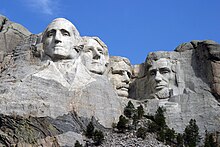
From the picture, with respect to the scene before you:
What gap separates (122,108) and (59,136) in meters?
3.50

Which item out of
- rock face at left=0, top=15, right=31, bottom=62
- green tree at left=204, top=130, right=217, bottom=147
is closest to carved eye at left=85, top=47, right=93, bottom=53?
rock face at left=0, top=15, right=31, bottom=62

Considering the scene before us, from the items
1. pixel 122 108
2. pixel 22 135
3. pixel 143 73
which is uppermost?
pixel 143 73

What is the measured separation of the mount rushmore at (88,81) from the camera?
2708cm

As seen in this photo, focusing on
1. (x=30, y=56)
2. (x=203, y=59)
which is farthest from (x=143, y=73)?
(x=30, y=56)

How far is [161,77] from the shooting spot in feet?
101

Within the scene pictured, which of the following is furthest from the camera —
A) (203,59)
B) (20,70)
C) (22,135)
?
(203,59)

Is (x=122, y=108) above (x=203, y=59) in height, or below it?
below

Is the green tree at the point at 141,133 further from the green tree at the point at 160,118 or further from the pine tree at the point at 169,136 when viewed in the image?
the green tree at the point at 160,118

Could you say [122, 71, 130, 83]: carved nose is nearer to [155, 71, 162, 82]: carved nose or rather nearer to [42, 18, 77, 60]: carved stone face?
[155, 71, 162, 82]: carved nose

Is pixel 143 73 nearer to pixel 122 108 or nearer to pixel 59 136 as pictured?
pixel 122 108

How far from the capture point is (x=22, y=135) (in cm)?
2612

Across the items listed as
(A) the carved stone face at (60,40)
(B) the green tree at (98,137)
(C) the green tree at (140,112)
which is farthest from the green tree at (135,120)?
(A) the carved stone face at (60,40)

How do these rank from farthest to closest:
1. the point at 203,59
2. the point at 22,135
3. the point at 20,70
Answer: the point at 203,59 < the point at 20,70 < the point at 22,135

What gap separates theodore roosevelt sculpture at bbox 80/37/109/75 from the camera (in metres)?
29.8
